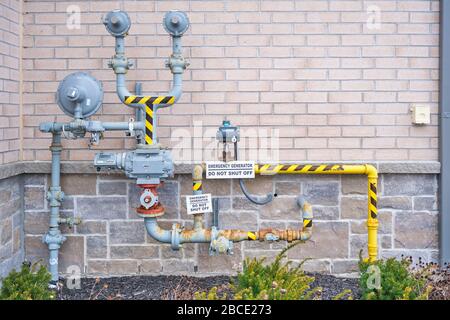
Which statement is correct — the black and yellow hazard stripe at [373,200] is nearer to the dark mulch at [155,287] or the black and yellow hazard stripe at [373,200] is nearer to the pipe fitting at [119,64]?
the dark mulch at [155,287]

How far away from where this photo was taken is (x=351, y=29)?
18.2 feet

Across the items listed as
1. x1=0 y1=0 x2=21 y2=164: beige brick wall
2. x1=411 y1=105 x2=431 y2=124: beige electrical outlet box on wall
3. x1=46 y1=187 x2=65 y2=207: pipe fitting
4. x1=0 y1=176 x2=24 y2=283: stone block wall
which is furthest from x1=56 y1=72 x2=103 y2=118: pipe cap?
x1=411 y1=105 x2=431 y2=124: beige electrical outlet box on wall

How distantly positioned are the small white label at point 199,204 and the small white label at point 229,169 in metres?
0.23

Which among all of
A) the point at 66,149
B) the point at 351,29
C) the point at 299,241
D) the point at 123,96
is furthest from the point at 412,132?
the point at 66,149

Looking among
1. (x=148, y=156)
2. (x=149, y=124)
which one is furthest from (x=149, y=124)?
(x=148, y=156)

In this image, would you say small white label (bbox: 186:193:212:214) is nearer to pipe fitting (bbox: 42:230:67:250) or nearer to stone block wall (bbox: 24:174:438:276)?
stone block wall (bbox: 24:174:438:276)

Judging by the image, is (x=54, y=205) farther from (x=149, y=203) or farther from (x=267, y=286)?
(x=267, y=286)

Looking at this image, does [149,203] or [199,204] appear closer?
[149,203]

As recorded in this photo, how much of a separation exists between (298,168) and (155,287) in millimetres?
1842

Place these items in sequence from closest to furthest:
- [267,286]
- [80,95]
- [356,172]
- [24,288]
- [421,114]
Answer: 1. [24,288]
2. [267,286]
3. [80,95]
4. [356,172]
5. [421,114]

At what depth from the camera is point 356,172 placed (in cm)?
534

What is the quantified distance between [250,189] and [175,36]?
1728 mm

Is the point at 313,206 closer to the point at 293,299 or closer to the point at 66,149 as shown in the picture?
the point at 293,299

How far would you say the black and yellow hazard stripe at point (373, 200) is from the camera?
5.28 metres
